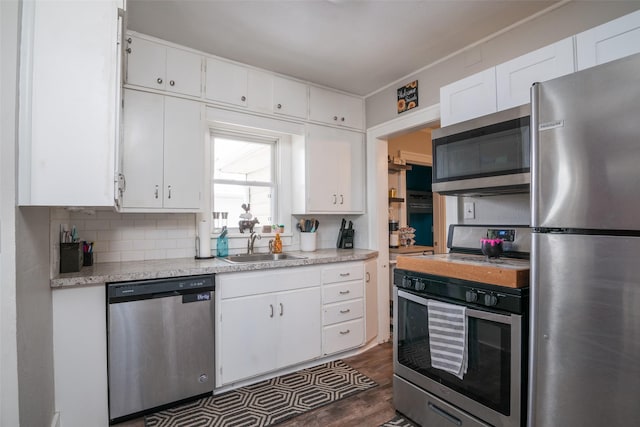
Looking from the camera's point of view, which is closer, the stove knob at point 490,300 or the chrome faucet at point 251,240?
the stove knob at point 490,300

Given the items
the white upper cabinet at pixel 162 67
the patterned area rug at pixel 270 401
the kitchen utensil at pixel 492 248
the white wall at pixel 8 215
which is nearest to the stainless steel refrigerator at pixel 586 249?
the kitchen utensil at pixel 492 248

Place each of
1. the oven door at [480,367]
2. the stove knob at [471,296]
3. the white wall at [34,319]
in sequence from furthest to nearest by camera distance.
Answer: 1. the stove knob at [471,296]
2. the oven door at [480,367]
3. the white wall at [34,319]

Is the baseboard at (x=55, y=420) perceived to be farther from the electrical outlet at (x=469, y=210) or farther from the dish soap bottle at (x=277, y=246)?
the electrical outlet at (x=469, y=210)

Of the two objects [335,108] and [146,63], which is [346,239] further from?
[146,63]

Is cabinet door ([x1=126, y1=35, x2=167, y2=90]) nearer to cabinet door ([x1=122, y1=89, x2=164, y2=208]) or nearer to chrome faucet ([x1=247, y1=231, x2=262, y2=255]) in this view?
cabinet door ([x1=122, y1=89, x2=164, y2=208])

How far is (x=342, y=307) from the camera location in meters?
2.82

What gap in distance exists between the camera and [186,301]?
209 cm

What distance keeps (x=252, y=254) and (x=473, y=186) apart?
78.6 inches

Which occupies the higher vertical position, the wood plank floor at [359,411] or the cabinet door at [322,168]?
the cabinet door at [322,168]

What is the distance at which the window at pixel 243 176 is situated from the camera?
296 cm

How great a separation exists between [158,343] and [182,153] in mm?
1386

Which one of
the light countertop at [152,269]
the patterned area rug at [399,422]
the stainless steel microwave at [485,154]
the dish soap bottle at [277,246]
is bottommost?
the patterned area rug at [399,422]

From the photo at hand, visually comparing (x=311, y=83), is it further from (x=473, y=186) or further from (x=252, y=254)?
(x=473, y=186)

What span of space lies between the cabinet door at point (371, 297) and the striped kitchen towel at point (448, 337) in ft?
4.23
